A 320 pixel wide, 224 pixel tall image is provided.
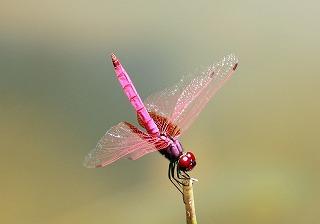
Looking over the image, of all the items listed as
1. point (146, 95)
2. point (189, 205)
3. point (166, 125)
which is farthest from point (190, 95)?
point (146, 95)

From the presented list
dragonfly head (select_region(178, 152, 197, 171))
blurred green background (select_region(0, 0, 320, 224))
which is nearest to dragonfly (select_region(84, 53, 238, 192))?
dragonfly head (select_region(178, 152, 197, 171))

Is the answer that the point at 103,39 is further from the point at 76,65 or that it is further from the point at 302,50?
the point at 302,50

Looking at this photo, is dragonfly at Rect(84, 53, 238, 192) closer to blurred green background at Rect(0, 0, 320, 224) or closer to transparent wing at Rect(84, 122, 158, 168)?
transparent wing at Rect(84, 122, 158, 168)

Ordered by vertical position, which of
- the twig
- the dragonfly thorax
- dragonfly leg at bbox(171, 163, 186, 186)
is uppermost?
the dragonfly thorax

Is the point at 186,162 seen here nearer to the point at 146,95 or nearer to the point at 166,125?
the point at 166,125

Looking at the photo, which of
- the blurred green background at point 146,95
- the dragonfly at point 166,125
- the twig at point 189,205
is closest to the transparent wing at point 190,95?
the dragonfly at point 166,125

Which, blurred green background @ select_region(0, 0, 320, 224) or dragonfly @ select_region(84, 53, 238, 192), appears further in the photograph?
blurred green background @ select_region(0, 0, 320, 224)

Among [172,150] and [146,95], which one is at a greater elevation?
[146,95]
